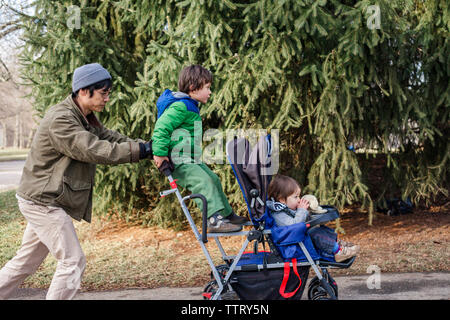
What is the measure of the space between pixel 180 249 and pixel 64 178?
11.0ft

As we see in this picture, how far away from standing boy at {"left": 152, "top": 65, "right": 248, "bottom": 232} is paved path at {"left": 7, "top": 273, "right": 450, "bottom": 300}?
1.21 m

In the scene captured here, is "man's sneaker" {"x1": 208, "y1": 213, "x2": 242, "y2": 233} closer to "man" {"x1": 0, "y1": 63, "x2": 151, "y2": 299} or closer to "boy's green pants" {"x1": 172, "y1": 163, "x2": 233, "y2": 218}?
"boy's green pants" {"x1": 172, "y1": 163, "x2": 233, "y2": 218}

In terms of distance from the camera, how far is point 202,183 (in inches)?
129

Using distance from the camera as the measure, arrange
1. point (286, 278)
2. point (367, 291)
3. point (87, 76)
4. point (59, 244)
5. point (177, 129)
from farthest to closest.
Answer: point (367, 291) < point (286, 278) < point (177, 129) < point (87, 76) < point (59, 244)

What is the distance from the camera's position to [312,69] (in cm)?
546

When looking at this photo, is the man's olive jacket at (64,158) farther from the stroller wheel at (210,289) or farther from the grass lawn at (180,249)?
the grass lawn at (180,249)

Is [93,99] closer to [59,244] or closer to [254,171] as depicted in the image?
[59,244]

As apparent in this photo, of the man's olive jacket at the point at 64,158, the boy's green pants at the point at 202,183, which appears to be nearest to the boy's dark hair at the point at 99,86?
the man's olive jacket at the point at 64,158

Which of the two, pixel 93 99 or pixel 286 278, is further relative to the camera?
pixel 286 278

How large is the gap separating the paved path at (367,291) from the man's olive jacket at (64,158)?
159 centimetres

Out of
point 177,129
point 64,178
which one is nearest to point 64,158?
point 64,178

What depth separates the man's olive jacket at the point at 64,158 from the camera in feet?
9.54

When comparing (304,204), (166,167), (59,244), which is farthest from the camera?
(304,204)

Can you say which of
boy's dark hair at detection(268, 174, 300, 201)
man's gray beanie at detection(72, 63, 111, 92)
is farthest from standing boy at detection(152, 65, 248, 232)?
man's gray beanie at detection(72, 63, 111, 92)
